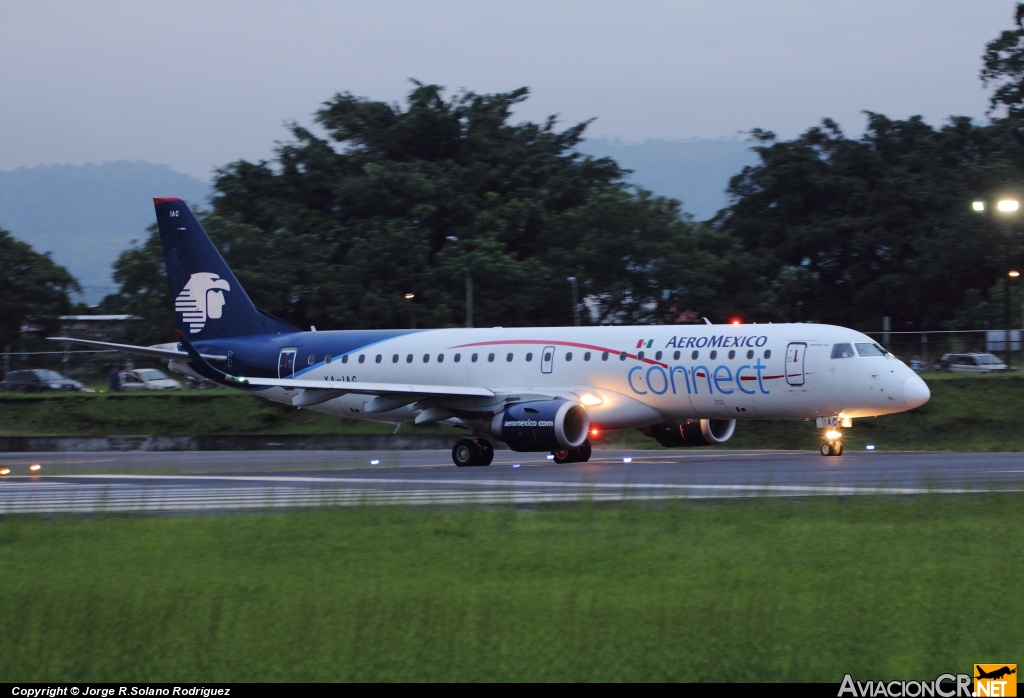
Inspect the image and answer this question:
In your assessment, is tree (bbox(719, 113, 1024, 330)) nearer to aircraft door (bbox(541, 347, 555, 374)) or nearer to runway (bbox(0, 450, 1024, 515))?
aircraft door (bbox(541, 347, 555, 374))

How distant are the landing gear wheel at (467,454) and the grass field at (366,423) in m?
10.5

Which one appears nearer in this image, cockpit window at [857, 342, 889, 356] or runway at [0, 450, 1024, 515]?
runway at [0, 450, 1024, 515]

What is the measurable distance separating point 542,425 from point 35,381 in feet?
107

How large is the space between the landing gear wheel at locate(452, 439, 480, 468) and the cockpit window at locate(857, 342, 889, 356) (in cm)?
882

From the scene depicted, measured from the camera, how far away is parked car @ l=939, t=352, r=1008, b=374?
43.0 m

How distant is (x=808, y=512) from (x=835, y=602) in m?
5.52

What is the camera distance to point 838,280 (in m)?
71.8

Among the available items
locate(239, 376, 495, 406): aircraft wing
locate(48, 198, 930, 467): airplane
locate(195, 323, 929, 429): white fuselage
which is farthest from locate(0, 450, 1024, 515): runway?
locate(239, 376, 495, 406): aircraft wing

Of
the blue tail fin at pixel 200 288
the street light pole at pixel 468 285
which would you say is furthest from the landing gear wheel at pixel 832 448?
the street light pole at pixel 468 285

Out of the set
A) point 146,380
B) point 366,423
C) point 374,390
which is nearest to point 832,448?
point 374,390

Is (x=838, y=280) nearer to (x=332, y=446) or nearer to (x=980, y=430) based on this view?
(x=980, y=430)

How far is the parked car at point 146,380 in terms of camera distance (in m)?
57.0

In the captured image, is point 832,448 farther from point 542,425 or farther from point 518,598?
point 518,598

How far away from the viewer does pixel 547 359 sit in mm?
29656
